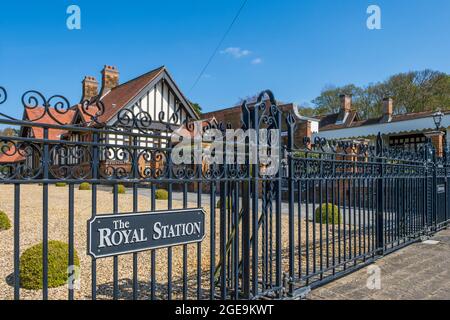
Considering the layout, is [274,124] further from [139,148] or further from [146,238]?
[146,238]

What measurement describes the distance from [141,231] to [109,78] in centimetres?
2571

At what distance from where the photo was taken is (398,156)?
6090mm

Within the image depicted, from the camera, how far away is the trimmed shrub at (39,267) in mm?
3982

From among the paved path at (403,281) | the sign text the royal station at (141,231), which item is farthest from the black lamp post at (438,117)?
the sign text the royal station at (141,231)

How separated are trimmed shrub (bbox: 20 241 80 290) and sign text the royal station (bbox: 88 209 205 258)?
2295 mm

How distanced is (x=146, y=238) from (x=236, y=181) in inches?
41.7

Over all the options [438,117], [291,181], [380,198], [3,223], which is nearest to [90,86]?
[3,223]

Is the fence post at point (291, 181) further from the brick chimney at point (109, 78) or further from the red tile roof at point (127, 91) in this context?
the brick chimney at point (109, 78)

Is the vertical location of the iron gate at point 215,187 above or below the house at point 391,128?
below

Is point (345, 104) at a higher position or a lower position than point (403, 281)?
higher

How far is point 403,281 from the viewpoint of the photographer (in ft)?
14.3

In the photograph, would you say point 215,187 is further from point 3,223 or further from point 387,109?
point 387,109

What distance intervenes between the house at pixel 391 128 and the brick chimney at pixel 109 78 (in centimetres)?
1547

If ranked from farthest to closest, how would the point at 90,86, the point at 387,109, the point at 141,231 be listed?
the point at 90,86
the point at 387,109
the point at 141,231
